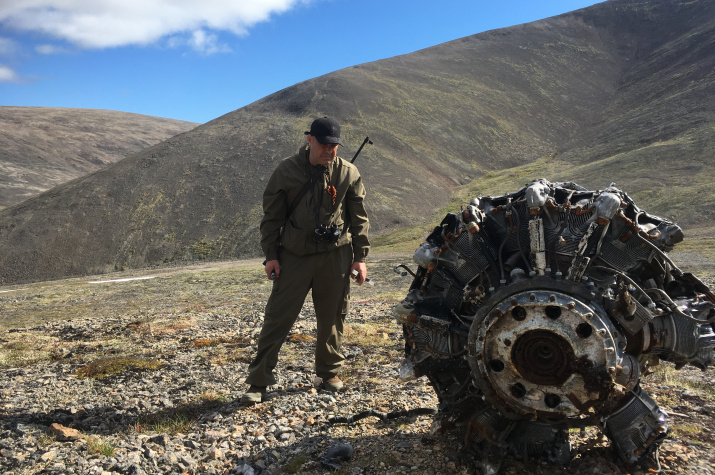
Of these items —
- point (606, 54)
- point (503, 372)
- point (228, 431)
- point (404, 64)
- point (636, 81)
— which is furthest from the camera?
point (606, 54)

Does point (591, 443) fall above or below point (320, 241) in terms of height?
below

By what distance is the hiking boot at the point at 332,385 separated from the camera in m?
4.76

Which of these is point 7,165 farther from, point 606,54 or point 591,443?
point 591,443

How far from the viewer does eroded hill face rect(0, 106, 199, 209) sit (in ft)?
264

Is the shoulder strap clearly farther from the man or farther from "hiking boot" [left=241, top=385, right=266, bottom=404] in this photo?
"hiking boot" [left=241, top=385, right=266, bottom=404]

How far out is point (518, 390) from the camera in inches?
109

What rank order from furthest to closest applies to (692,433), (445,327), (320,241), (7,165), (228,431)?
1. (7,165)
2. (320,241)
3. (228,431)
4. (692,433)
5. (445,327)

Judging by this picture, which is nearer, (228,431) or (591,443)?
(591,443)

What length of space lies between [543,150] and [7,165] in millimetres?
81161

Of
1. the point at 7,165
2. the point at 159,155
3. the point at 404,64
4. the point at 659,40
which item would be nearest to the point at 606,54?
the point at 659,40

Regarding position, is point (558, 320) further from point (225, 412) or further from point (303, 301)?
point (225, 412)

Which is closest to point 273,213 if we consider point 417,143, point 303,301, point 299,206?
point 299,206

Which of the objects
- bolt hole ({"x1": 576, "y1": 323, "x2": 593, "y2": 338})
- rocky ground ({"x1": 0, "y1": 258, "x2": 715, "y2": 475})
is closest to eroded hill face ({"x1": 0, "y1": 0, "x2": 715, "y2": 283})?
rocky ground ({"x1": 0, "y1": 258, "x2": 715, "y2": 475})

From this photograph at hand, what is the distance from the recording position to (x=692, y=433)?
3455mm
